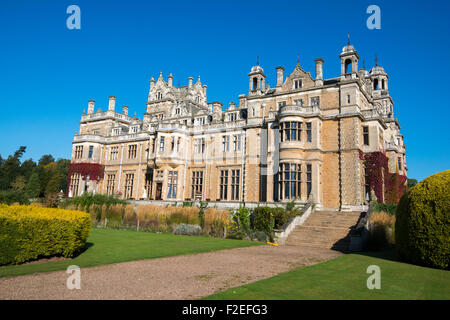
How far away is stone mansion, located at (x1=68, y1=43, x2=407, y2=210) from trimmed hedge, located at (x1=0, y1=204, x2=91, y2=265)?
616 inches

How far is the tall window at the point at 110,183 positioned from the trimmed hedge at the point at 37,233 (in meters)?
31.0

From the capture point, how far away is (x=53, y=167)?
238 ft

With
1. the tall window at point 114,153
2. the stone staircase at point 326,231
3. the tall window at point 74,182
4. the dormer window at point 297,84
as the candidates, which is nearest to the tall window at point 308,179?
the stone staircase at point 326,231

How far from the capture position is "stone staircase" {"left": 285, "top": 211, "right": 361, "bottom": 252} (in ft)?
62.6

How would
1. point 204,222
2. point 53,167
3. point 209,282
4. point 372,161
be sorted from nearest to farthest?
point 209,282 < point 204,222 < point 372,161 < point 53,167

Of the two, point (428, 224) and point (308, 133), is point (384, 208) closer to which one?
point (308, 133)

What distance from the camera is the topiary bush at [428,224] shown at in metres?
11.2

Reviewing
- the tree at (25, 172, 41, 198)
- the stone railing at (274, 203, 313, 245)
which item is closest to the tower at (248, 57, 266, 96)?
the stone railing at (274, 203, 313, 245)

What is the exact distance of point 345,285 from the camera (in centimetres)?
837
